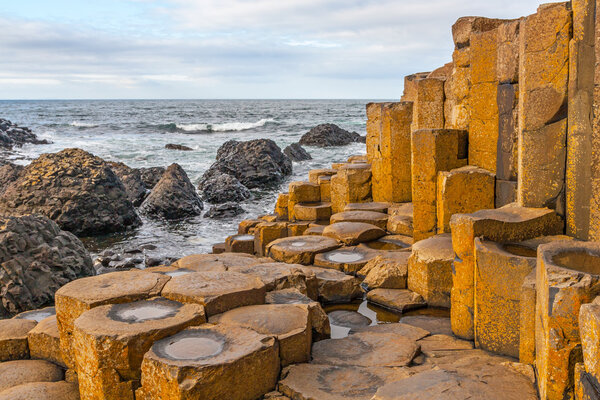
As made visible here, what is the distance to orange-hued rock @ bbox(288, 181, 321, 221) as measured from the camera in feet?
31.8

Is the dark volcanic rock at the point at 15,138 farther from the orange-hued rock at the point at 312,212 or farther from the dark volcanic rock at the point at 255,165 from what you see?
the orange-hued rock at the point at 312,212

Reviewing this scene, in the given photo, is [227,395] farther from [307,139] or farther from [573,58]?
[307,139]

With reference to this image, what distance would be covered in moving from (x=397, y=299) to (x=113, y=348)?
9.79 ft

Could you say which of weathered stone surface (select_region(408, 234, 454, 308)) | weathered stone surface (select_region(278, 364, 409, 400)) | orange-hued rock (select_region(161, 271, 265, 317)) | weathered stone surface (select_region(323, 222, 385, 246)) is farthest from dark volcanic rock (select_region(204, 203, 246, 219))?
weathered stone surface (select_region(278, 364, 409, 400))

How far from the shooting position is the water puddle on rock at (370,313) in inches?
189

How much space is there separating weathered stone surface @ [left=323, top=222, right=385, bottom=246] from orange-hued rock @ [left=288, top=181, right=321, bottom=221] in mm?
2398

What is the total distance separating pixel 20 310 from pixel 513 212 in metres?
5.59

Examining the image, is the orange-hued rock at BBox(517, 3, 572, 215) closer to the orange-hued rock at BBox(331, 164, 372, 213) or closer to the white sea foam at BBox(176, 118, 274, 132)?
the orange-hued rock at BBox(331, 164, 372, 213)

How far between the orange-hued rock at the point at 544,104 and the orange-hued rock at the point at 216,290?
2.31m

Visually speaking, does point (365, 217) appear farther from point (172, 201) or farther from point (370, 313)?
point (172, 201)

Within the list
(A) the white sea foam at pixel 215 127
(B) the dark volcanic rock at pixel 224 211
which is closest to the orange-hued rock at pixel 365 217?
(B) the dark volcanic rock at pixel 224 211

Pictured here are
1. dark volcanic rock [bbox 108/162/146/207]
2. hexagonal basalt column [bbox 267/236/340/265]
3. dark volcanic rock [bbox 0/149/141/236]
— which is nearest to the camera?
hexagonal basalt column [bbox 267/236/340/265]

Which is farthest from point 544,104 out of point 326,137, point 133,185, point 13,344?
point 326,137

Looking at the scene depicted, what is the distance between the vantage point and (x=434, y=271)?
17.1ft
